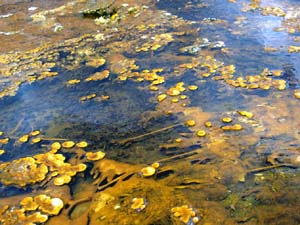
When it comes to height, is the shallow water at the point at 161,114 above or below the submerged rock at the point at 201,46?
below

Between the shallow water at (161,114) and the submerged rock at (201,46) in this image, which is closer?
the shallow water at (161,114)

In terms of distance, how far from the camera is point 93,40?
7.05 meters

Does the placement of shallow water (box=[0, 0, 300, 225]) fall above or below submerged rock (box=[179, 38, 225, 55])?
below

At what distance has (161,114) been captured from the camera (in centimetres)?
473

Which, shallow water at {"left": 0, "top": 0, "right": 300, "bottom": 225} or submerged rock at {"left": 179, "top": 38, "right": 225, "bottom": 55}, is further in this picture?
submerged rock at {"left": 179, "top": 38, "right": 225, "bottom": 55}

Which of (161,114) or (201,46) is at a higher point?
(201,46)

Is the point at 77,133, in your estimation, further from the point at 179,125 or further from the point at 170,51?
the point at 170,51

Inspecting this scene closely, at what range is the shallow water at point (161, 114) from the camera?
346 centimetres

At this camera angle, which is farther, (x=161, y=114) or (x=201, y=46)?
(x=201, y=46)

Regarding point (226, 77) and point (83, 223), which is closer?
point (83, 223)

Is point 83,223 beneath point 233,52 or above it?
beneath

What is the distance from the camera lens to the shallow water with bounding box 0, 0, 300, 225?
11.4 feet

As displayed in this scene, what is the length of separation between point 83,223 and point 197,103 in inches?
90.8

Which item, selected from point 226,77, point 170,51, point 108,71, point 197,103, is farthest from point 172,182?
point 170,51
